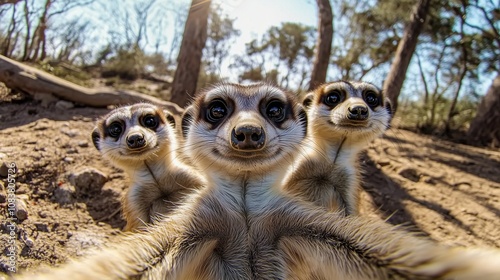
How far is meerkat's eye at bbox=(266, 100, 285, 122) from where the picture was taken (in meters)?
2.68

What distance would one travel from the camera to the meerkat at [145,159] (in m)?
3.57

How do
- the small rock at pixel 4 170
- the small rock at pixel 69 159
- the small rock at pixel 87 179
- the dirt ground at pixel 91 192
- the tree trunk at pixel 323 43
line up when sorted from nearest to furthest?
the dirt ground at pixel 91 192 → the small rock at pixel 4 170 → the small rock at pixel 87 179 → the small rock at pixel 69 159 → the tree trunk at pixel 323 43

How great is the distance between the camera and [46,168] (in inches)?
172

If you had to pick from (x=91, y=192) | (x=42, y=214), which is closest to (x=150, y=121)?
(x=91, y=192)

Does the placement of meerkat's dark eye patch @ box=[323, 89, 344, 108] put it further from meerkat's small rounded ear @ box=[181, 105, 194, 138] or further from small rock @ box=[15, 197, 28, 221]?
small rock @ box=[15, 197, 28, 221]

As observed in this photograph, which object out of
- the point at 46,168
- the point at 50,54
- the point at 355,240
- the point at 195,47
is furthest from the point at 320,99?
the point at 50,54

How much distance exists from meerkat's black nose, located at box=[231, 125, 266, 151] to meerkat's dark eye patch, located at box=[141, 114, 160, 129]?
6.78ft

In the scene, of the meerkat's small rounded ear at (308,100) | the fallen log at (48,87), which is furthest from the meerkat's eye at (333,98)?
the fallen log at (48,87)

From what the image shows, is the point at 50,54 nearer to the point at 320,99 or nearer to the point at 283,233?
the point at 320,99

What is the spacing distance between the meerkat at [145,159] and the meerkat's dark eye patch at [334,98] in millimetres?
1603

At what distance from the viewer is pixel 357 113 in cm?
359

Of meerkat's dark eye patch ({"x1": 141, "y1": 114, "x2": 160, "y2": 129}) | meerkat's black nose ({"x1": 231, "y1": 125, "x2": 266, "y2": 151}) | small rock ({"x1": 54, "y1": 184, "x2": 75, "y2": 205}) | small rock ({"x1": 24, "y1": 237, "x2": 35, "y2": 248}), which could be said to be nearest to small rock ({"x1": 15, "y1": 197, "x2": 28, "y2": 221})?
small rock ({"x1": 24, "y1": 237, "x2": 35, "y2": 248})

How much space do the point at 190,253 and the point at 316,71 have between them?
20.6ft

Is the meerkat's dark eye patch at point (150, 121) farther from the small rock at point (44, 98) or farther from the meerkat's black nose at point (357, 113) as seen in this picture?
the small rock at point (44, 98)
